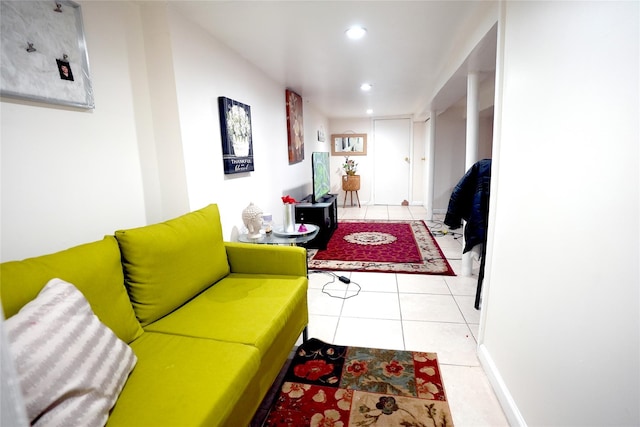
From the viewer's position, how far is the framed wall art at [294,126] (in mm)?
4062

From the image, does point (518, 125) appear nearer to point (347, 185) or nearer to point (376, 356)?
point (376, 356)

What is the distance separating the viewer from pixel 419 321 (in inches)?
89.5

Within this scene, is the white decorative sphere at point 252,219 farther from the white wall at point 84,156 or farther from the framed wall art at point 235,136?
the white wall at point 84,156

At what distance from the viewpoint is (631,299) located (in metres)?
0.79

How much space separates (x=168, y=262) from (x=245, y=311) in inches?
17.2

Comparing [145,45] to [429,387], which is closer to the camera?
[429,387]

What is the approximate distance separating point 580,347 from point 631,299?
0.27m

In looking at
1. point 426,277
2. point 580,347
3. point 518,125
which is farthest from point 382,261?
point 580,347

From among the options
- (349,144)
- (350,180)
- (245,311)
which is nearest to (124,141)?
(245,311)

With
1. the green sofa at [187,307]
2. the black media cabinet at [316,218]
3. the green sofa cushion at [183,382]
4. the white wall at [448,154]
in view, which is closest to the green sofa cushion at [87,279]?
the green sofa at [187,307]

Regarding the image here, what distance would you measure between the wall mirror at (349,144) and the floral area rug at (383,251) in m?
2.74

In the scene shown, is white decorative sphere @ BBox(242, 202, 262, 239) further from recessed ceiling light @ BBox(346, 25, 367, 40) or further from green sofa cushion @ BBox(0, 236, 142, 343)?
recessed ceiling light @ BBox(346, 25, 367, 40)

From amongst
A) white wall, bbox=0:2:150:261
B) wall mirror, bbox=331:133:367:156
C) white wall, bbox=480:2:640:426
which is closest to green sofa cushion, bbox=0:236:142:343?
white wall, bbox=0:2:150:261

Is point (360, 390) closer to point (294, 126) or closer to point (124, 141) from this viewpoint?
point (124, 141)
